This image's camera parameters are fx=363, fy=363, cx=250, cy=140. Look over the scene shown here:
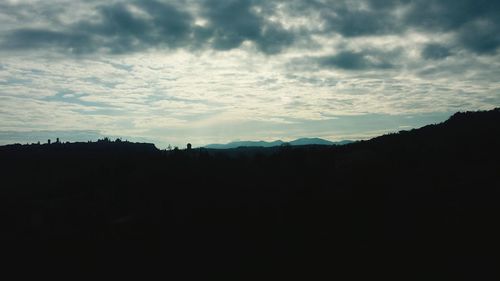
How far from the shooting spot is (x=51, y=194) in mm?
32719

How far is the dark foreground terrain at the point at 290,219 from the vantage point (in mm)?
13797

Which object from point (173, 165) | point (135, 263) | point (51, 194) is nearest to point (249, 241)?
point (135, 263)

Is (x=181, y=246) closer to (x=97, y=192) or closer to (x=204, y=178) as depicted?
(x=204, y=178)

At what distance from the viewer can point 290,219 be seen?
18000 mm

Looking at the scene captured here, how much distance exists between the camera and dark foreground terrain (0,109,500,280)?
13797 millimetres

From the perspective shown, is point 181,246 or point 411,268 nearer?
point 411,268

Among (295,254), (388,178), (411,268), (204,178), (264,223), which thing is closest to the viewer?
(411,268)

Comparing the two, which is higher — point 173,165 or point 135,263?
point 173,165

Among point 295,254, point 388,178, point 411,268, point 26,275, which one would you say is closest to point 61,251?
point 26,275

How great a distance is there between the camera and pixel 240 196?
2125 centimetres

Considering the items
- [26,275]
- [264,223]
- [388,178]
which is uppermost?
[388,178]

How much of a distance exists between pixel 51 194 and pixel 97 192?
880cm

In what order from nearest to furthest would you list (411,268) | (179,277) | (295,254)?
(411,268) → (179,277) → (295,254)

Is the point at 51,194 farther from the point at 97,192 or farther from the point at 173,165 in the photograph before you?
the point at 173,165
